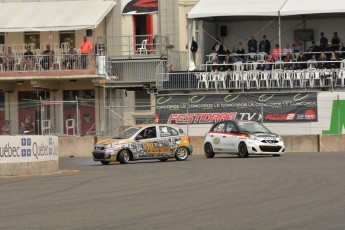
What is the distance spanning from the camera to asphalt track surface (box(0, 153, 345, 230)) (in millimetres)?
14203

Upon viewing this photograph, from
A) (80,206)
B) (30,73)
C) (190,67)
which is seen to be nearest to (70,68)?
(30,73)

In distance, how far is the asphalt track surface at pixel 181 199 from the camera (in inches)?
559

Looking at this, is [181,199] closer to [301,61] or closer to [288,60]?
[301,61]

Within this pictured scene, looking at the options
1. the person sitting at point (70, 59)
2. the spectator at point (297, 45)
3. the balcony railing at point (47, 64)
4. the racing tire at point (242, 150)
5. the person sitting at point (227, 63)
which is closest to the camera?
the racing tire at point (242, 150)

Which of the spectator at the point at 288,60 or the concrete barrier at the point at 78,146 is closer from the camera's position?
the concrete barrier at the point at 78,146

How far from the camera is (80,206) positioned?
16953 millimetres

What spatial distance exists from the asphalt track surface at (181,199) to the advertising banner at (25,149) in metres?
0.77

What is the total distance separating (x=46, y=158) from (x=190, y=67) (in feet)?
67.8

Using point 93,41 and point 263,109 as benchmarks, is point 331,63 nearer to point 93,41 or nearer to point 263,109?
point 263,109

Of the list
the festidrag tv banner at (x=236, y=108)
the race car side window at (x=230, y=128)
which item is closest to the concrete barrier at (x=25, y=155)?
the race car side window at (x=230, y=128)

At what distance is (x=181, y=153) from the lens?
36.0 meters

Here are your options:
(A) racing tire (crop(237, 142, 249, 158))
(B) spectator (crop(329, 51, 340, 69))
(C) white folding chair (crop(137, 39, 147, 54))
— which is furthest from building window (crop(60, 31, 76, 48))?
(A) racing tire (crop(237, 142, 249, 158))

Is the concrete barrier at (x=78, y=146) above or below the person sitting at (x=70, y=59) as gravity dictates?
below

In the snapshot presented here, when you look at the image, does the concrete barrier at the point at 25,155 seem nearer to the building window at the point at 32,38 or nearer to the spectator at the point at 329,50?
the spectator at the point at 329,50
